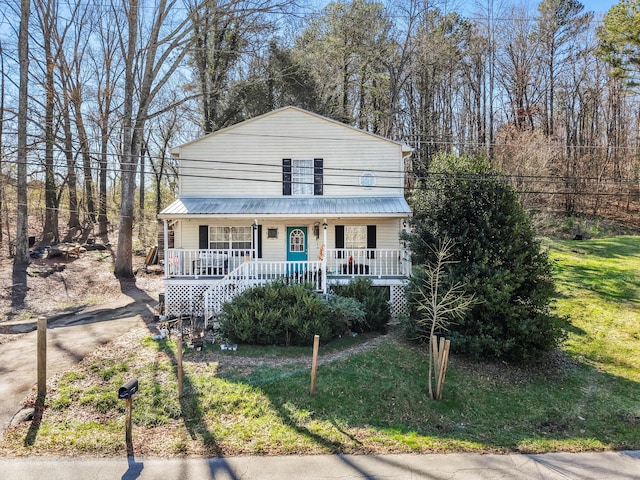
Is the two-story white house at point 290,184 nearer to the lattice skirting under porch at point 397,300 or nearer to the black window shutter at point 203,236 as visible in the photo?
the black window shutter at point 203,236

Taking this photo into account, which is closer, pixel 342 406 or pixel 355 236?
pixel 342 406

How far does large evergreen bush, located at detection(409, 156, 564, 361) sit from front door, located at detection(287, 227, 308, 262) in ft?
18.6

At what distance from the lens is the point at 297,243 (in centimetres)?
1488

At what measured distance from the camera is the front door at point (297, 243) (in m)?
14.8

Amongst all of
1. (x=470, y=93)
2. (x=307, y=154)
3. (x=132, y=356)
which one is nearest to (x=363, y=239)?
(x=307, y=154)

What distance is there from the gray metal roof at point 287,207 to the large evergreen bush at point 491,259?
10.6 ft

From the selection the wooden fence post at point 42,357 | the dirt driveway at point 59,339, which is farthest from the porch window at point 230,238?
Answer: the wooden fence post at point 42,357

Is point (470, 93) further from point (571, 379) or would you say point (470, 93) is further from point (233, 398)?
point (233, 398)

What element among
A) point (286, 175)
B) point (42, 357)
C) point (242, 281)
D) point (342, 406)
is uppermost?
point (286, 175)

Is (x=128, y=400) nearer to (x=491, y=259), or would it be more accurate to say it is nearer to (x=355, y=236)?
(x=491, y=259)

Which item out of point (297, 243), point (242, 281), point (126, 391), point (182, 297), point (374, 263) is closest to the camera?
point (126, 391)

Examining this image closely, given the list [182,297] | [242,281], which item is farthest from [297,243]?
[182,297]

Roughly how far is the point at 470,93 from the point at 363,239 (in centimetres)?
2140

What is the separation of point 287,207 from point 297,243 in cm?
162
